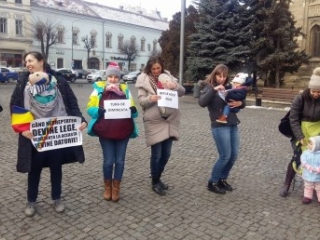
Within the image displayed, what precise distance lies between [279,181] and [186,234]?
240cm

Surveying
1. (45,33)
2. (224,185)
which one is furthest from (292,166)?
(45,33)

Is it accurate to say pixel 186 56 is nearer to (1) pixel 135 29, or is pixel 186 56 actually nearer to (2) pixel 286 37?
(2) pixel 286 37

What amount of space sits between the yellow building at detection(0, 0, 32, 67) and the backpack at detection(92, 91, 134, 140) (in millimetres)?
45134

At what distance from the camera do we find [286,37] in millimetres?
19000

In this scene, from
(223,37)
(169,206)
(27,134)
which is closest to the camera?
(27,134)

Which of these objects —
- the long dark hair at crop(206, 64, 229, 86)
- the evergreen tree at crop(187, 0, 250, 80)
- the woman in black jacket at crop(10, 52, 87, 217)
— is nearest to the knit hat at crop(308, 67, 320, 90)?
the long dark hair at crop(206, 64, 229, 86)

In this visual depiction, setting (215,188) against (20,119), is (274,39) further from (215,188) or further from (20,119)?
(20,119)

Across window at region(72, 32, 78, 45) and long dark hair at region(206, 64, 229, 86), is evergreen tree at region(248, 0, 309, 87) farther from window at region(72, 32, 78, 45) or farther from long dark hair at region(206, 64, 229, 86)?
window at region(72, 32, 78, 45)

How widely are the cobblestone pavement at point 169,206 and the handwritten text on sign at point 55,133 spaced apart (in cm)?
82

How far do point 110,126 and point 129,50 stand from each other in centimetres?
5788

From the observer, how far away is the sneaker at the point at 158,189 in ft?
16.2

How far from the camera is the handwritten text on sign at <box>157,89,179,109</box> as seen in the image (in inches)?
182

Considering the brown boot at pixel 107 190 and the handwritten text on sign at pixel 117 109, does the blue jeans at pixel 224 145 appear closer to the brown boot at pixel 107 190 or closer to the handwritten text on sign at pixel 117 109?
the handwritten text on sign at pixel 117 109

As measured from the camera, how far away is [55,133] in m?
4.05
